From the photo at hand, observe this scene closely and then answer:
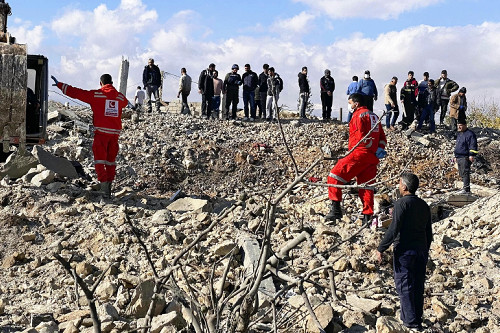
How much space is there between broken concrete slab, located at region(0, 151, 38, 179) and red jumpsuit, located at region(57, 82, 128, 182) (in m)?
1.31

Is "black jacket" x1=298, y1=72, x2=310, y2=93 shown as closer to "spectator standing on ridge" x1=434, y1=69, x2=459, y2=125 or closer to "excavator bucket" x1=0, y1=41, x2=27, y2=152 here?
"spectator standing on ridge" x1=434, y1=69, x2=459, y2=125

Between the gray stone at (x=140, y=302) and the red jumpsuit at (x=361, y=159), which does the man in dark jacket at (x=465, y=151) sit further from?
the gray stone at (x=140, y=302)

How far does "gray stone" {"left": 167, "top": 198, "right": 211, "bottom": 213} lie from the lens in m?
7.31

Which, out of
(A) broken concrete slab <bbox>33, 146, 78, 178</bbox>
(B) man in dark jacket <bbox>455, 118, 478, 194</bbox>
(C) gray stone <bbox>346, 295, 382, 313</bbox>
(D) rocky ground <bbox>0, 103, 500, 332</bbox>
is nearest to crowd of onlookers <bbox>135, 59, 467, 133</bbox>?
(D) rocky ground <bbox>0, 103, 500, 332</bbox>

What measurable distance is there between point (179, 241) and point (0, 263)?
188 cm

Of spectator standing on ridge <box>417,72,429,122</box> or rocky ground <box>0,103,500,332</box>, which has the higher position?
spectator standing on ridge <box>417,72,429,122</box>

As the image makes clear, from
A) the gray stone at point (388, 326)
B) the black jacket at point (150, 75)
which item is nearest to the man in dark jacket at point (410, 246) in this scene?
the gray stone at point (388, 326)

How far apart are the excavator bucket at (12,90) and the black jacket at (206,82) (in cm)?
604

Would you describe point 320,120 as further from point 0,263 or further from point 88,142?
point 0,263

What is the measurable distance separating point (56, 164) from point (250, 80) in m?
5.71

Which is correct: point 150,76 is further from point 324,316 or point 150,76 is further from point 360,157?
point 324,316

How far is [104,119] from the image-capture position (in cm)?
738

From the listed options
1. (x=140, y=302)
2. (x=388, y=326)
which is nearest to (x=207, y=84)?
(x=140, y=302)

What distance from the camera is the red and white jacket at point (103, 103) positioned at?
23.8 feet
